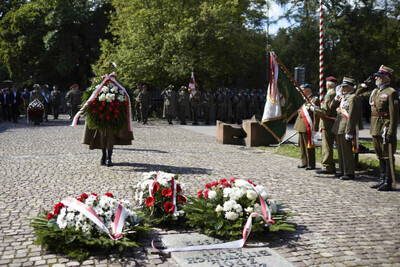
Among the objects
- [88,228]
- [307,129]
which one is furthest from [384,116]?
[88,228]

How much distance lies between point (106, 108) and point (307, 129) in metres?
4.29

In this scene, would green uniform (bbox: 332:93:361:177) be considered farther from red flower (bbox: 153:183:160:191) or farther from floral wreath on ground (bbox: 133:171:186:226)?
red flower (bbox: 153:183:160:191)

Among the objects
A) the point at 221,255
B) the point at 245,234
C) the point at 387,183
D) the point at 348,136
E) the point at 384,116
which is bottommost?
the point at 221,255

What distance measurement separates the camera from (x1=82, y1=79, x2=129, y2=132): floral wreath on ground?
9.76 metres

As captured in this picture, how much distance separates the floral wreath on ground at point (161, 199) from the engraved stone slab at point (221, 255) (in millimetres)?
445

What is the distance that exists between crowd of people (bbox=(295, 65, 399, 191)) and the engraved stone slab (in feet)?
13.3

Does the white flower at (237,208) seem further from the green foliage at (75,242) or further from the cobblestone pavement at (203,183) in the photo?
the green foliage at (75,242)

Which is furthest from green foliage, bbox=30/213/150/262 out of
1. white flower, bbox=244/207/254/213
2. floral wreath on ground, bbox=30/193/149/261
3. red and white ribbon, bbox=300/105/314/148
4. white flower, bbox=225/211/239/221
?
red and white ribbon, bbox=300/105/314/148

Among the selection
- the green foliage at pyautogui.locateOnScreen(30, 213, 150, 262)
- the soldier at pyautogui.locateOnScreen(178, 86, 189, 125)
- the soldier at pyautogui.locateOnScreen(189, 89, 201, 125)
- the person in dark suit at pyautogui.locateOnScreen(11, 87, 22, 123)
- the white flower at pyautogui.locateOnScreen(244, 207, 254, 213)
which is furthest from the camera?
the soldier at pyautogui.locateOnScreen(189, 89, 201, 125)

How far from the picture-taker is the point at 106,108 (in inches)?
386

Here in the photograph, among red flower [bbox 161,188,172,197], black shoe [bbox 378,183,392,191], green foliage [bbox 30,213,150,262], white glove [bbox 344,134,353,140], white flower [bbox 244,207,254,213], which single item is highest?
white glove [bbox 344,134,353,140]

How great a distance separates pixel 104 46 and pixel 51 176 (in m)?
23.0

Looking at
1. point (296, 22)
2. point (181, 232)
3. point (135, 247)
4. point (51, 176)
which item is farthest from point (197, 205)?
point (296, 22)

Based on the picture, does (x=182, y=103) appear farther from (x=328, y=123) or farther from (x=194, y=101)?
(x=328, y=123)
